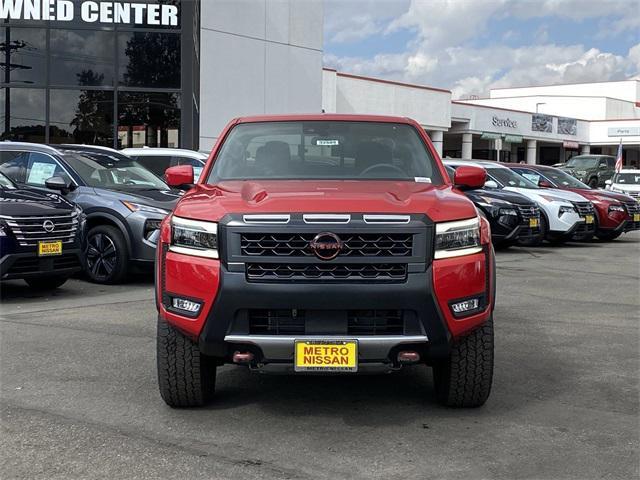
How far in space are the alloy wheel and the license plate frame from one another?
5.70m

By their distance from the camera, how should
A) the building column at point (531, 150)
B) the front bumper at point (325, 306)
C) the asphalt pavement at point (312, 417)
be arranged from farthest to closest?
1. the building column at point (531, 150)
2. the front bumper at point (325, 306)
3. the asphalt pavement at point (312, 417)

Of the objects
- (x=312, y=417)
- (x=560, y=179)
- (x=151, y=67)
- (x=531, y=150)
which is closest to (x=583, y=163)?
(x=560, y=179)

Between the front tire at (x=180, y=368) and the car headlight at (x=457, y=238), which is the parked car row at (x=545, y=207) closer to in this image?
the car headlight at (x=457, y=238)

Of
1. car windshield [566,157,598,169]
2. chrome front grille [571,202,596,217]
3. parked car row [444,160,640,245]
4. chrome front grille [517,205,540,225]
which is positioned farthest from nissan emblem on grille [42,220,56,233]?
car windshield [566,157,598,169]

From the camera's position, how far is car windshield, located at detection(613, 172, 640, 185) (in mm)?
23750

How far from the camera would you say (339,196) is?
427 centimetres

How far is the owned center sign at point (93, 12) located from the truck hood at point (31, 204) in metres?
12.8

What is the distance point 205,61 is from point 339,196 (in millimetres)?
20355

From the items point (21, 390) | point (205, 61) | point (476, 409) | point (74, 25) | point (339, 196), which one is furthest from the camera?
point (205, 61)

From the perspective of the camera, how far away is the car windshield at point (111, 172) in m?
9.89

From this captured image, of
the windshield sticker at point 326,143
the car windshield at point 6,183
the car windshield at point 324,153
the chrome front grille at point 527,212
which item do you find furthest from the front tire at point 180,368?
the chrome front grille at point 527,212

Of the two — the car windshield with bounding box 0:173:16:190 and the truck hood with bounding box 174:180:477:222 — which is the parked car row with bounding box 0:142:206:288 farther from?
the truck hood with bounding box 174:180:477:222

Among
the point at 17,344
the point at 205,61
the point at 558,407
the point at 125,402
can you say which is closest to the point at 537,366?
the point at 558,407

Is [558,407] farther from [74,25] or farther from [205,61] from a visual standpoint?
[205,61]
